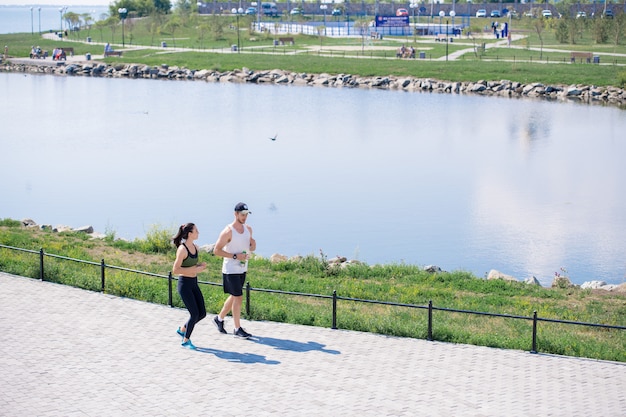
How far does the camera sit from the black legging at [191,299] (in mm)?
14180

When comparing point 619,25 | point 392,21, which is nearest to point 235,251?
point 619,25

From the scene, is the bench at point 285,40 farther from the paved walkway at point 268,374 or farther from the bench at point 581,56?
the paved walkway at point 268,374

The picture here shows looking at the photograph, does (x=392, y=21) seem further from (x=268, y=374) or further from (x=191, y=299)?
(x=268, y=374)

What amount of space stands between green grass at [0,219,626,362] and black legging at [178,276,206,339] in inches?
72.4

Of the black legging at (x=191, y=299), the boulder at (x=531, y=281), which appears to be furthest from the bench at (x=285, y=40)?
the black legging at (x=191, y=299)

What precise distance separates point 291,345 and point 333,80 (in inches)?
2385

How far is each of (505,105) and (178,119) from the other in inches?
843

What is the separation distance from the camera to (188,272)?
14047 millimetres

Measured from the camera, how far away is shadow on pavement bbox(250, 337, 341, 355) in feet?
47.4

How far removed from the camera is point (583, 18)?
333 ft

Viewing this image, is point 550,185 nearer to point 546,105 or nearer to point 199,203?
point 199,203

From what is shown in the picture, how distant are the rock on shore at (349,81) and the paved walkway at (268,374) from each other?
51713 mm

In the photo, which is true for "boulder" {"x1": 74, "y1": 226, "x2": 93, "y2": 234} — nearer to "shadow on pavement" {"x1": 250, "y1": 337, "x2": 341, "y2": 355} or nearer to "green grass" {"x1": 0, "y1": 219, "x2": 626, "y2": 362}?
"green grass" {"x1": 0, "y1": 219, "x2": 626, "y2": 362}

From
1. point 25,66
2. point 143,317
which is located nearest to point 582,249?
point 143,317
